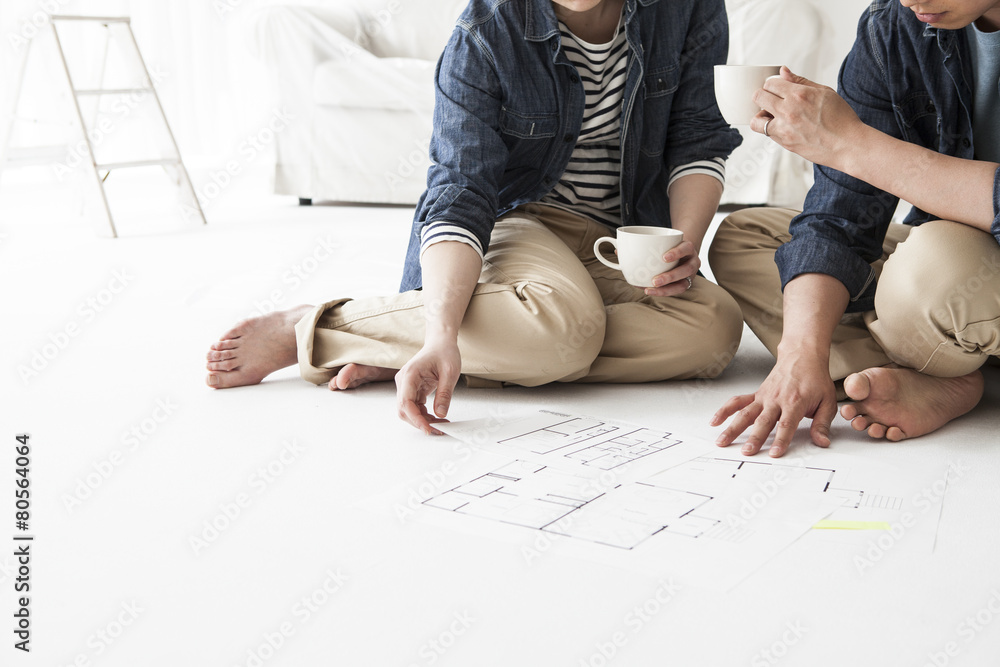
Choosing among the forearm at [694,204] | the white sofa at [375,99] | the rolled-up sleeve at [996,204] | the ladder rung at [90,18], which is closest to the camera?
the rolled-up sleeve at [996,204]

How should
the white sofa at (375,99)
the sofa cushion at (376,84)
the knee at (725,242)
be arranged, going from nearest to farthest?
the knee at (725,242) → the white sofa at (375,99) → the sofa cushion at (376,84)

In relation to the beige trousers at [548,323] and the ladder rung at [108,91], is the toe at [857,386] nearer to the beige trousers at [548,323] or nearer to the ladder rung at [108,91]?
the beige trousers at [548,323]

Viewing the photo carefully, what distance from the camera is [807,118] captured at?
1.02 m

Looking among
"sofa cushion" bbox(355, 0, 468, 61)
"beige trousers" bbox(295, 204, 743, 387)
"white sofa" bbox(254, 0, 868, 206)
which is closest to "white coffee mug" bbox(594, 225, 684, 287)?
"beige trousers" bbox(295, 204, 743, 387)

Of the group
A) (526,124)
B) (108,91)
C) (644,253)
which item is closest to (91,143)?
(108,91)

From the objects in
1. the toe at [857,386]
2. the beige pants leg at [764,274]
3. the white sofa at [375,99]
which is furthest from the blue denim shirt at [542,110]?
the white sofa at [375,99]

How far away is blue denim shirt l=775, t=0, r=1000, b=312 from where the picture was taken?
1126 mm

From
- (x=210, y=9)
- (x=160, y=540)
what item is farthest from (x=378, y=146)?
(x=160, y=540)

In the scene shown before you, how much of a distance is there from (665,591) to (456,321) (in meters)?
0.48

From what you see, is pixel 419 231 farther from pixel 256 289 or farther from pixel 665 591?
pixel 256 289

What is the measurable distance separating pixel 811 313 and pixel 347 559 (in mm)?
621

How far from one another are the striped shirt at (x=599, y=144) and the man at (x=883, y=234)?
0.85 ft

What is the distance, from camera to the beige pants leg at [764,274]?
1.24 m

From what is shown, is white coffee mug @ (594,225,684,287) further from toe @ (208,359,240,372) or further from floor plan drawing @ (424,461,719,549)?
toe @ (208,359,240,372)
